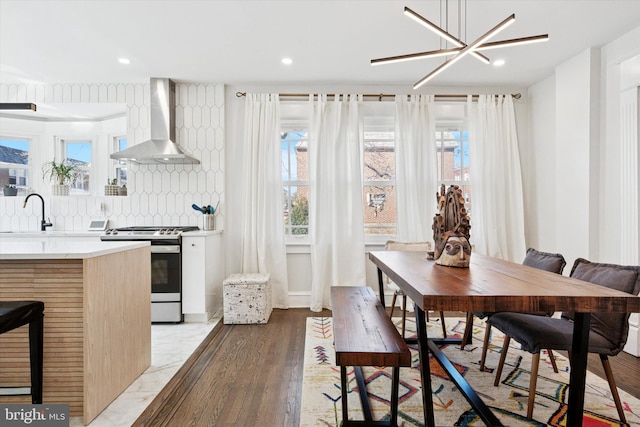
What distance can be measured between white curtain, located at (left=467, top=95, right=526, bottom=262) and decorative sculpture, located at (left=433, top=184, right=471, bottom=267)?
2064 mm

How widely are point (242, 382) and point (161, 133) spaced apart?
9.57 ft

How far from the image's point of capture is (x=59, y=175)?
4172mm

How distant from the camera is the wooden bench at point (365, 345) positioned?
147cm

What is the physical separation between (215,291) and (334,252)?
145 centimetres

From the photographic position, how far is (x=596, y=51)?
10.4ft

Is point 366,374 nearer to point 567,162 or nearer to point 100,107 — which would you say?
point 567,162

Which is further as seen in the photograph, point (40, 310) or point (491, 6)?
point (491, 6)

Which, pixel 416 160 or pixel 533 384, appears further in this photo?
pixel 416 160

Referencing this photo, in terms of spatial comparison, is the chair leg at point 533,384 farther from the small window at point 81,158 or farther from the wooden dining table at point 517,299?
the small window at point 81,158

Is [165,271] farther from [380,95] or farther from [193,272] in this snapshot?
[380,95]

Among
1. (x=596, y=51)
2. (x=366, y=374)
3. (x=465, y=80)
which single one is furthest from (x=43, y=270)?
(x=596, y=51)

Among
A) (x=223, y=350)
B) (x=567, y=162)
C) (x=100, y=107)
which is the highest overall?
(x=100, y=107)

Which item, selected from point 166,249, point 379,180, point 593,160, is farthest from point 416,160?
point 166,249

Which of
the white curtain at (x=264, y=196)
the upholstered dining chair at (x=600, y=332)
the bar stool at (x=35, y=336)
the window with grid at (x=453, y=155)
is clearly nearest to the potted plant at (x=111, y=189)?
the white curtain at (x=264, y=196)
